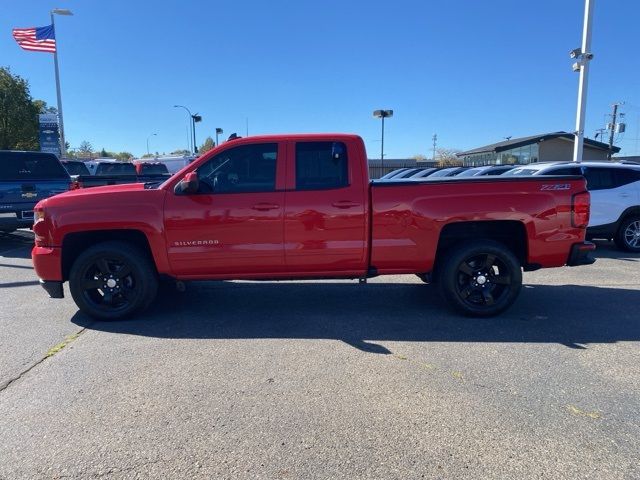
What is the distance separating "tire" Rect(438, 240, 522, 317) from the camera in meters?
5.23

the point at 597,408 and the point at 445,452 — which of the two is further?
the point at 597,408

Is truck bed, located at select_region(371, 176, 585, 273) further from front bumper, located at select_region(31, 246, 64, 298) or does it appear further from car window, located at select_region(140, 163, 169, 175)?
car window, located at select_region(140, 163, 169, 175)

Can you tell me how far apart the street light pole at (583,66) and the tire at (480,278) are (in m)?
14.6

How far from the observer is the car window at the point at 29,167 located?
33.2 feet

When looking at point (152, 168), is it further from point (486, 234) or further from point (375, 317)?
point (486, 234)

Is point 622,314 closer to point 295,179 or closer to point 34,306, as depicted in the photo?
point 295,179

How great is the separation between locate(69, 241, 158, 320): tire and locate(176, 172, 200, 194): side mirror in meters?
0.94

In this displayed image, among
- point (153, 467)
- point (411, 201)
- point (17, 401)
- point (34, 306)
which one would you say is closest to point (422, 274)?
point (411, 201)

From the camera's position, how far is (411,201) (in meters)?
5.09

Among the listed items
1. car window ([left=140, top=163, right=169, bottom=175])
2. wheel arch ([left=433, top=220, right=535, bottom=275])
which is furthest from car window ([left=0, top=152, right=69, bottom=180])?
wheel arch ([left=433, top=220, right=535, bottom=275])

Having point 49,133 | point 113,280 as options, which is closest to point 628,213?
point 113,280

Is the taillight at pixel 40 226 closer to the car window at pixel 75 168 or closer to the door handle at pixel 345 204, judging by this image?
the door handle at pixel 345 204

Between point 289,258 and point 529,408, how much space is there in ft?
9.17

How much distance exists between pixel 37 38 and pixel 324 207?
87.6ft
